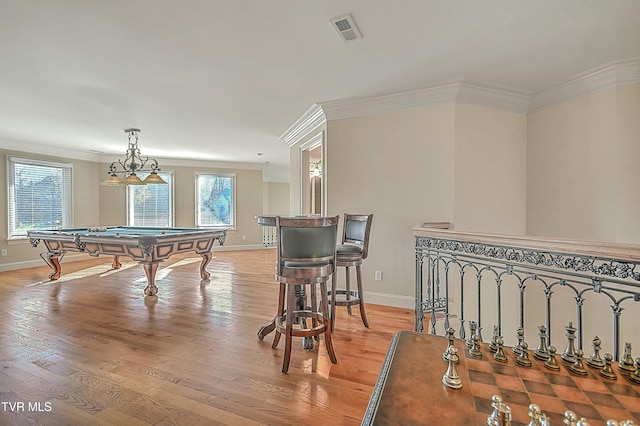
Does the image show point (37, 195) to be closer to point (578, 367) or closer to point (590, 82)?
point (578, 367)

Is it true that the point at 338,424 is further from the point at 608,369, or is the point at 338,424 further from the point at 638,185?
the point at 638,185

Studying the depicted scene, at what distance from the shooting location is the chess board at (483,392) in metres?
0.85

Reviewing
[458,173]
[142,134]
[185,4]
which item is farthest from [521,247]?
[142,134]

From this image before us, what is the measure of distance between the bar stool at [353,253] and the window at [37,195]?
6.74 metres

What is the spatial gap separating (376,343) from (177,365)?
159 cm

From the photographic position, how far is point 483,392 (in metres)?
0.98

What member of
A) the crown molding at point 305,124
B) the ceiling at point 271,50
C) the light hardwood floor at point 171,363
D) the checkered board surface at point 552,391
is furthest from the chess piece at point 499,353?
the crown molding at point 305,124

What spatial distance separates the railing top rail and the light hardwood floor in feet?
3.82

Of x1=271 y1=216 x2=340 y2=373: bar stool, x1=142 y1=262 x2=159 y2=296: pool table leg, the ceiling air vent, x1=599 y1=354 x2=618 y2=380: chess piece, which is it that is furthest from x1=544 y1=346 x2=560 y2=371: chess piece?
x1=142 y1=262 x2=159 y2=296: pool table leg

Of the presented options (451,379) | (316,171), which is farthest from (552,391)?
(316,171)

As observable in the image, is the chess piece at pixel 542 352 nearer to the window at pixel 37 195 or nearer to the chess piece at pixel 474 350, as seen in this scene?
the chess piece at pixel 474 350

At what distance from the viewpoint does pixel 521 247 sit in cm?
174

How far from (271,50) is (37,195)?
6.68 m

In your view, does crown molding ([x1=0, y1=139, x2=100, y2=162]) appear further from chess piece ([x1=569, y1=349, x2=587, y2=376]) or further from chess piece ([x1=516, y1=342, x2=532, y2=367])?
chess piece ([x1=569, y1=349, x2=587, y2=376])
